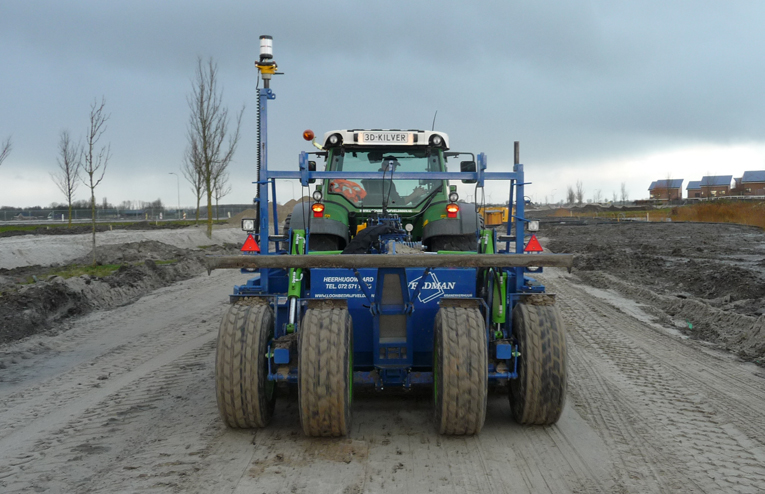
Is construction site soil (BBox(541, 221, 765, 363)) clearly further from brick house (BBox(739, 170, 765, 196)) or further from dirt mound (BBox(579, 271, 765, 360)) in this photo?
brick house (BBox(739, 170, 765, 196))

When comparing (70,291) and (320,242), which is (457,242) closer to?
(320,242)

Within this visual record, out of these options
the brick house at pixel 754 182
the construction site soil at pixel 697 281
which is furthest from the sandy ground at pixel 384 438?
the brick house at pixel 754 182

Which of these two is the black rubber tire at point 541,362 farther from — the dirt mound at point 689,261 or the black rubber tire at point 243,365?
the dirt mound at point 689,261

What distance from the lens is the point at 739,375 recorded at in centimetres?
736

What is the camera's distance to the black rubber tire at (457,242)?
6.91 meters

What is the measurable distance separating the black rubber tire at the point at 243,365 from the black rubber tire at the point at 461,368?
1.44m

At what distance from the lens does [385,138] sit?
7492mm

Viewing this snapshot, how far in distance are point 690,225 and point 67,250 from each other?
115ft

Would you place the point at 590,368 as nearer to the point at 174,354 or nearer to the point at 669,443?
the point at 669,443

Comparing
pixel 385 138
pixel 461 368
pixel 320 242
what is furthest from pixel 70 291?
pixel 461 368

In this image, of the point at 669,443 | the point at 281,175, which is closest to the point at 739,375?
the point at 669,443

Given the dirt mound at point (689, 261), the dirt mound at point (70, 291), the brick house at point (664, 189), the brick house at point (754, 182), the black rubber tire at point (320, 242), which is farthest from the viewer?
the brick house at point (664, 189)

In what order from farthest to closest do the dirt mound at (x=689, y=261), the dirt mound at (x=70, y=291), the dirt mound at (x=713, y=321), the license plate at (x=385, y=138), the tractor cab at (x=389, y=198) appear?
the dirt mound at (x=689, y=261) → the dirt mound at (x=70, y=291) → the dirt mound at (x=713, y=321) → the license plate at (x=385, y=138) → the tractor cab at (x=389, y=198)

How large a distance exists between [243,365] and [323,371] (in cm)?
71
